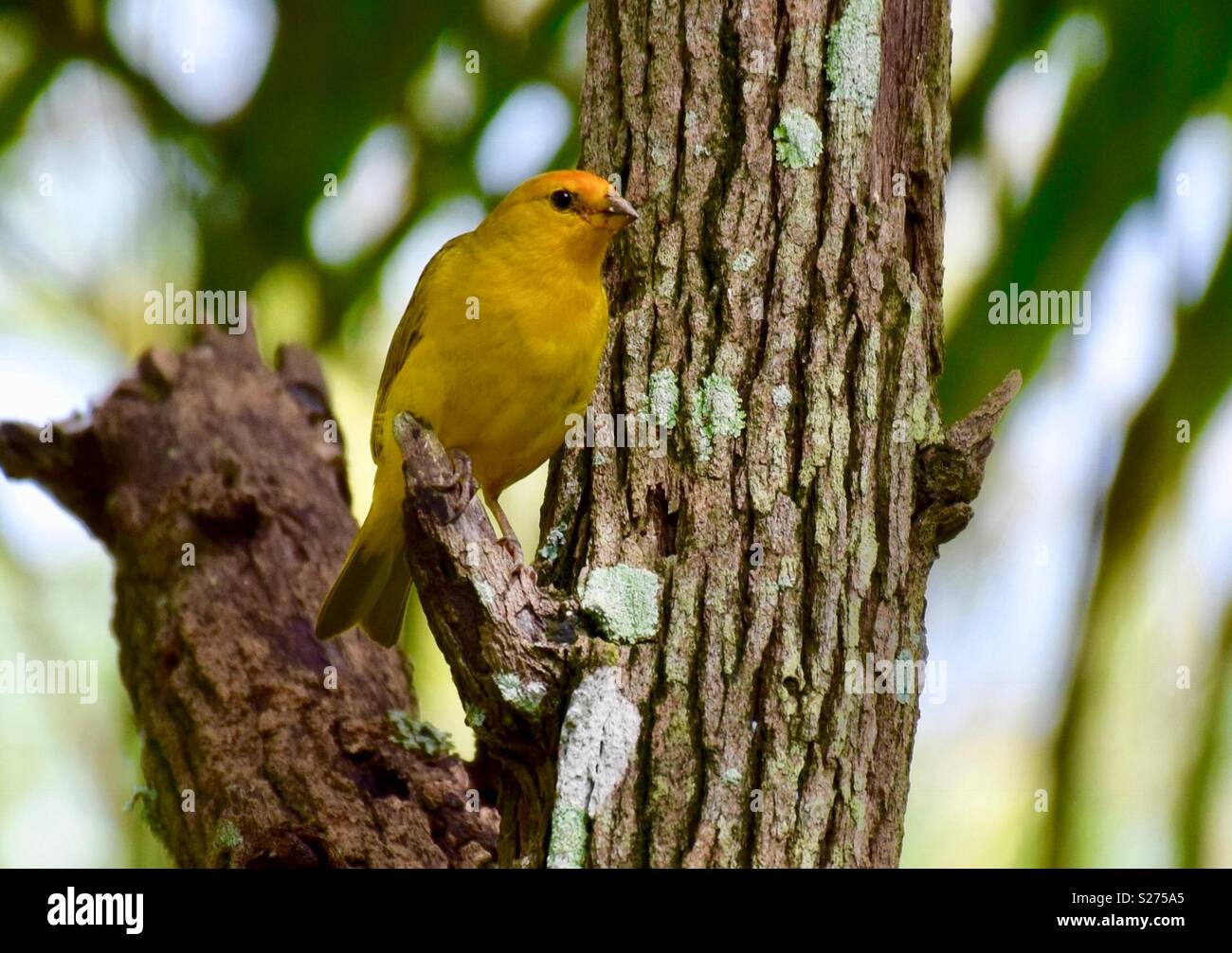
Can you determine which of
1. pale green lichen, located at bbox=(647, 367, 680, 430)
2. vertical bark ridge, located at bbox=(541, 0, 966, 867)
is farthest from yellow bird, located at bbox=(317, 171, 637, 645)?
pale green lichen, located at bbox=(647, 367, 680, 430)

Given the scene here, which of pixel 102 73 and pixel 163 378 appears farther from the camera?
pixel 102 73

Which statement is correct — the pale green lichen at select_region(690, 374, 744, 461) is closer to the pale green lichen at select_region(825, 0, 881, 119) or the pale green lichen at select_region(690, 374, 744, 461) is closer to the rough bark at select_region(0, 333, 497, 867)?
the pale green lichen at select_region(825, 0, 881, 119)

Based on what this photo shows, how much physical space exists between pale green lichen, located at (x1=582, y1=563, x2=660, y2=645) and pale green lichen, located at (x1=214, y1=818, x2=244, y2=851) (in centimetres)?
125

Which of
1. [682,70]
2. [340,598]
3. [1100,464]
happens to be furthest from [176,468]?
[1100,464]

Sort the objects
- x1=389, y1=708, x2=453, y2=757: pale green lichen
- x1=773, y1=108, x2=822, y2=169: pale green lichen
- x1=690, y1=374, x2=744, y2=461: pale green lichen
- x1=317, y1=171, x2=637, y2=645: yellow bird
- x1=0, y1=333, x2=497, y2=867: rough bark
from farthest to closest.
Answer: x1=389, y1=708, x2=453, y2=757: pale green lichen < x1=0, y1=333, x2=497, y2=867: rough bark < x1=317, y1=171, x2=637, y2=645: yellow bird < x1=773, y1=108, x2=822, y2=169: pale green lichen < x1=690, y1=374, x2=744, y2=461: pale green lichen

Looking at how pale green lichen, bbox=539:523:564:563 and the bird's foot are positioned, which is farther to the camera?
pale green lichen, bbox=539:523:564:563

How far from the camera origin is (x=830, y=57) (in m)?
3.17

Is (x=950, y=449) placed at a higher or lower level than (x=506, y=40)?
lower

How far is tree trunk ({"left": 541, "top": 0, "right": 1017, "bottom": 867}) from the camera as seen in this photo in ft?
8.98

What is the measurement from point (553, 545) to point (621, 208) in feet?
2.80

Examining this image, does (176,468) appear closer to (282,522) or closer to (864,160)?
(282,522)

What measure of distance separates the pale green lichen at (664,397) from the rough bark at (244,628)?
49.8 inches
